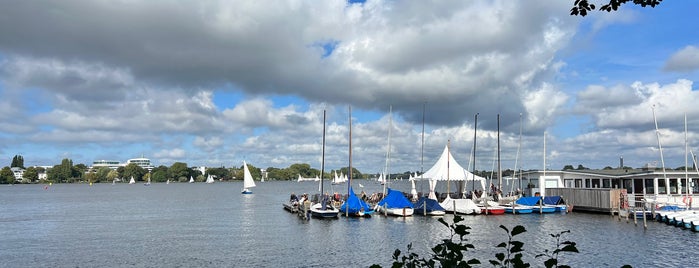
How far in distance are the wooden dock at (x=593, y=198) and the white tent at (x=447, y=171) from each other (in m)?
9.39

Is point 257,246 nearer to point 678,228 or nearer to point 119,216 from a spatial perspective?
point 678,228

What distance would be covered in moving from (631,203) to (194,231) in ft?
147

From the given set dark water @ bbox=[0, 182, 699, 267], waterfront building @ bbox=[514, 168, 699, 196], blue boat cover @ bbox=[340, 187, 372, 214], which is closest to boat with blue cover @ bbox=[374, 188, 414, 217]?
dark water @ bbox=[0, 182, 699, 267]

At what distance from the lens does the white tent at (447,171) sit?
68250mm

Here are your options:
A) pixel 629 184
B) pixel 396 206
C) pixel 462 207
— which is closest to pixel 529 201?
pixel 462 207

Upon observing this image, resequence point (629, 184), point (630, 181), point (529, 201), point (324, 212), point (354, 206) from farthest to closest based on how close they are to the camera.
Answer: point (529, 201), point (629, 184), point (630, 181), point (354, 206), point (324, 212)

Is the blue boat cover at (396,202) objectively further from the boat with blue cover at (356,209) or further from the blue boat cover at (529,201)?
the blue boat cover at (529,201)

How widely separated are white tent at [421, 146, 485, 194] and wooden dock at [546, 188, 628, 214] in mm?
9390

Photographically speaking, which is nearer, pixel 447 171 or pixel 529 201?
pixel 529 201

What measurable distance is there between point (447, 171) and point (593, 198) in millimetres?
16594

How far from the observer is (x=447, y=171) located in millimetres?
68875

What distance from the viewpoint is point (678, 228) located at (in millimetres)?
46906

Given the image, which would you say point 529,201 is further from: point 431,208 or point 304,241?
point 304,241

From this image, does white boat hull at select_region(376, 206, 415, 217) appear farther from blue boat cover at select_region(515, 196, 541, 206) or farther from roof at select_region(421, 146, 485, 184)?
blue boat cover at select_region(515, 196, 541, 206)
